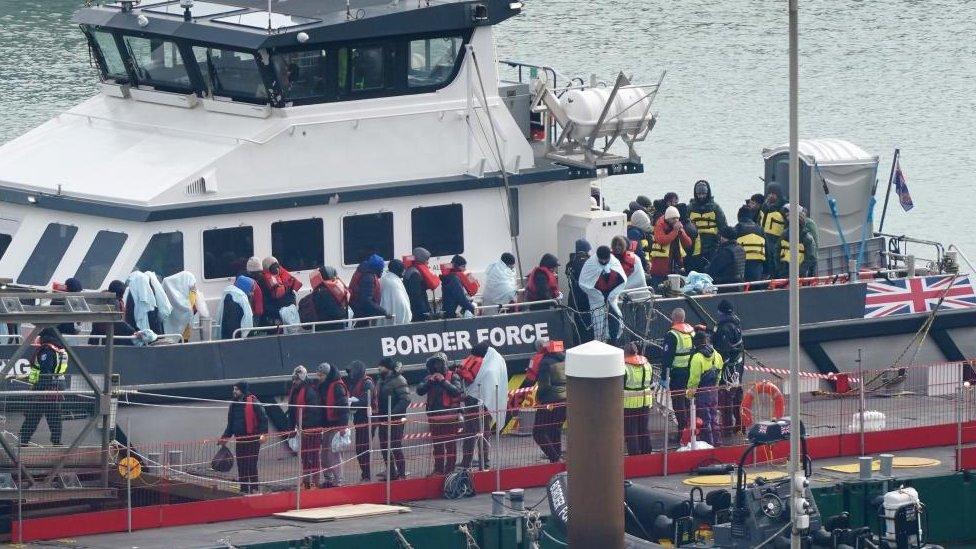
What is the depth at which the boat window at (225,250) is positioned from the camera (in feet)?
56.9

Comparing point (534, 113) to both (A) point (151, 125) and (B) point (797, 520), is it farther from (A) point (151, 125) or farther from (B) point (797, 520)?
(B) point (797, 520)

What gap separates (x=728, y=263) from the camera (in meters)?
18.9

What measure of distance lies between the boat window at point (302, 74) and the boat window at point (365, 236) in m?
1.12

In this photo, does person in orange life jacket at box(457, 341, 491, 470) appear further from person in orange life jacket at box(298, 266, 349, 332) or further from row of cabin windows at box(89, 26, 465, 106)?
row of cabin windows at box(89, 26, 465, 106)

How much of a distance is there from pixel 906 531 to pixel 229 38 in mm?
6913

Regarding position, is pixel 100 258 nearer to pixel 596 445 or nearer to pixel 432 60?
pixel 432 60

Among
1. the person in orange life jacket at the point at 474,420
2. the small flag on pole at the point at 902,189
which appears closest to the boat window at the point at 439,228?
the person in orange life jacket at the point at 474,420

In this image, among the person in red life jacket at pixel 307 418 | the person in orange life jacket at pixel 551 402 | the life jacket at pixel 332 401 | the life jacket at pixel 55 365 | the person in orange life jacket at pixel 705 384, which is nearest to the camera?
the life jacket at pixel 55 365

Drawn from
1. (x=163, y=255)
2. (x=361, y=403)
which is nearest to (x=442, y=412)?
(x=361, y=403)

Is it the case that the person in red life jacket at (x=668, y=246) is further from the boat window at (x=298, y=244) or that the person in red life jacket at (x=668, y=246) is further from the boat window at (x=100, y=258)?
the boat window at (x=100, y=258)

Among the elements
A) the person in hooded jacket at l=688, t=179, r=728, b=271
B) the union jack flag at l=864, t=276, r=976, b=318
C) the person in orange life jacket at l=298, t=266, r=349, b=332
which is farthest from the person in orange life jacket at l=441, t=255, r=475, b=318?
the union jack flag at l=864, t=276, r=976, b=318

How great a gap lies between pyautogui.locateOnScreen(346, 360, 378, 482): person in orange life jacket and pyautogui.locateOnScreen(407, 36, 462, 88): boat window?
3.10 m

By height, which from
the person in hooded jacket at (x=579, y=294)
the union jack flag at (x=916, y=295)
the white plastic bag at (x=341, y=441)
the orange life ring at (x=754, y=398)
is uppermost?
the person in hooded jacket at (x=579, y=294)

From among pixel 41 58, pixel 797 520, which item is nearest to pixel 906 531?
pixel 797 520
